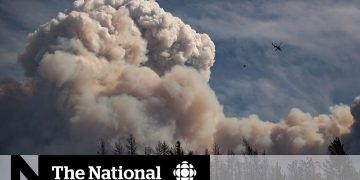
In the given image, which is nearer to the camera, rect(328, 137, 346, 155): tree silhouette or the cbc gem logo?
the cbc gem logo

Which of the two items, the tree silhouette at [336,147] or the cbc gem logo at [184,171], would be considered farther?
the tree silhouette at [336,147]

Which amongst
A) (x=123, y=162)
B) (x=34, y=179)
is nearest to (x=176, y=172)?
(x=123, y=162)

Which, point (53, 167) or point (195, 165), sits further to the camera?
point (195, 165)

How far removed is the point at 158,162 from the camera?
24969 millimetres

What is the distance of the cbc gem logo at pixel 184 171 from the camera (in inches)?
998

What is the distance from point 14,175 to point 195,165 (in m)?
9.28

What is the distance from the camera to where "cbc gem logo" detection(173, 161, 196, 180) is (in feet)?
83.2

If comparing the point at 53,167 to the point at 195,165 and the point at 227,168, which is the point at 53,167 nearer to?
the point at 195,165

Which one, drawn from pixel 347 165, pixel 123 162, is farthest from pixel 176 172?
pixel 347 165

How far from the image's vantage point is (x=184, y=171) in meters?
25.7

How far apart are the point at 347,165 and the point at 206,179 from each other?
150ft

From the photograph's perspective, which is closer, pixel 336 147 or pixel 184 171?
pixel 184 171

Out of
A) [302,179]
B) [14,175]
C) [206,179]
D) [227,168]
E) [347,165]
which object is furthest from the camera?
[302,179]

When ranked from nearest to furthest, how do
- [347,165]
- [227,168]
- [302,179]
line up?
[347,165], [227,168], [302,179]
